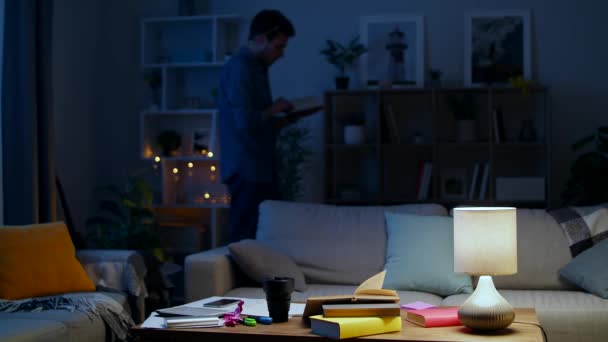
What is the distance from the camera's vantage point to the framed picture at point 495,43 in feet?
17.6

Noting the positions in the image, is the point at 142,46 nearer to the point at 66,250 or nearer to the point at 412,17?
A: the point at 412,17

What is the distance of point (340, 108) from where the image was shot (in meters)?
5.66

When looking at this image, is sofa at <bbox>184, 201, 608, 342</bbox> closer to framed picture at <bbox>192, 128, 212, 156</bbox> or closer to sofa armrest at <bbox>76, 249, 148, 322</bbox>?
sofa armrest at <bbox>76, 249, 148, 322</bbox>

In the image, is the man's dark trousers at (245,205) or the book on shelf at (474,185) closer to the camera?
the man's dark trousers at (245,205)

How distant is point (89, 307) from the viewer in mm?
3066

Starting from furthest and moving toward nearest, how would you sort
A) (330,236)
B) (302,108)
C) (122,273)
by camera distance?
(302,108) < (330,236) < (122,273)

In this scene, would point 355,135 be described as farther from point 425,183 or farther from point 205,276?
point 205,276

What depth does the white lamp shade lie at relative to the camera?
233 cm

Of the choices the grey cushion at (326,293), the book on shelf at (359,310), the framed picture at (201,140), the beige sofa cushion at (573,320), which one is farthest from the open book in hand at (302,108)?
the book on shelf at (359,310)

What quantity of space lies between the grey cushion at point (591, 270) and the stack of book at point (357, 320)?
1.30m

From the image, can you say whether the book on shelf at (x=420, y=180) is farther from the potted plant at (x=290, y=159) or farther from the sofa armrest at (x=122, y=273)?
the sofa armrest at (x=122, y=273)

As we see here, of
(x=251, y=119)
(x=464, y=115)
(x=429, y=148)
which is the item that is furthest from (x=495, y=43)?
(x=251, y=119)

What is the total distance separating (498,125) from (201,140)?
2.17m

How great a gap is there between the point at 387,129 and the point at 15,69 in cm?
250
